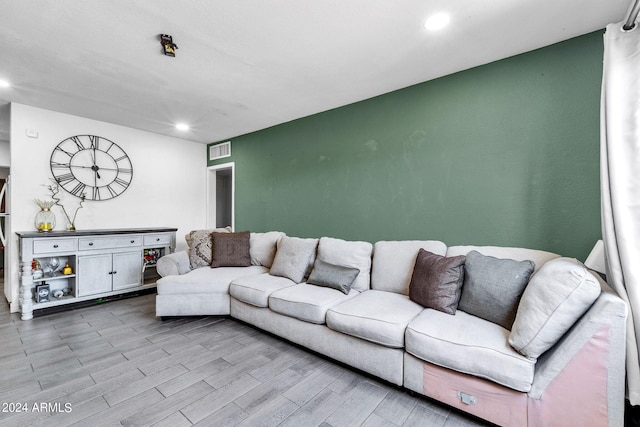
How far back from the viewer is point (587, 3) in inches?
70.2

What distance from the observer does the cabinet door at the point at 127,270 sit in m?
3.81

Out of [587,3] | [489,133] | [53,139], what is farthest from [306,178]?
[53,139]

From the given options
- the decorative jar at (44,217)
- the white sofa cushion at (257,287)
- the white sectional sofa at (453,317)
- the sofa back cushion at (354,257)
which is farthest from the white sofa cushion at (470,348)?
the decorative jar at (44,217)

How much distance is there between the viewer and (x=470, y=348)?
5.29ft

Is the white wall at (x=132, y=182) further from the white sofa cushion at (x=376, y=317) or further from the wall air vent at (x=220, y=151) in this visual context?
the white sofa cushion at (x=376, y=317)

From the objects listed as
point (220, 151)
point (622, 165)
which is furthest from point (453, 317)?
point (220, 151)

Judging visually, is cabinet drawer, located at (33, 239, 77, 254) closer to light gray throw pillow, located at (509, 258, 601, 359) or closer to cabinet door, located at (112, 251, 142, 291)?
cabinet door, located at (112, 251, 142, 291)

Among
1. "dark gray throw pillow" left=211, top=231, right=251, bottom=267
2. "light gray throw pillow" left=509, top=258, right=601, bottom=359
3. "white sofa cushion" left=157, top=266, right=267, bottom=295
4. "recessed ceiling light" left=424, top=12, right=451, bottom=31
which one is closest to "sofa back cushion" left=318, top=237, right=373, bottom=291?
"white sofa cushion" left=157, top=266, right=267, bottom=295

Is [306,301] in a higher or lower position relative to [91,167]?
lower

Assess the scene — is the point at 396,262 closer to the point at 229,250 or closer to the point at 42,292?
the point at 229,250

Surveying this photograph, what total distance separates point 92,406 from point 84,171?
339cm

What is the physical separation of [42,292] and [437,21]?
490 centimetres

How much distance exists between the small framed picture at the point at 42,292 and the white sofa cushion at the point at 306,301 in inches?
114

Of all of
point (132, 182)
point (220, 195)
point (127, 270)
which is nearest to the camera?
point (127, 270)
